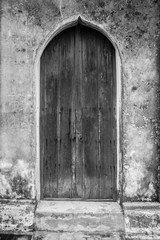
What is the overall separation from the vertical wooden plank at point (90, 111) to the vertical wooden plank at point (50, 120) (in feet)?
1.40

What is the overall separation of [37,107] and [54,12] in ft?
4.29

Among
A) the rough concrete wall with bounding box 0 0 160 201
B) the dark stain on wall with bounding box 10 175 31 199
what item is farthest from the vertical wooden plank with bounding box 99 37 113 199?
the dark stain on wall with bounding box 10 175 31 199

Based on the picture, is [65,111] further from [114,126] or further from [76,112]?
[114,126]

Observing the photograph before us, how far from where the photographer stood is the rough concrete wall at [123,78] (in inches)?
158

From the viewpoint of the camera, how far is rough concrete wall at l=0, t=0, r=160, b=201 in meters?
4.01

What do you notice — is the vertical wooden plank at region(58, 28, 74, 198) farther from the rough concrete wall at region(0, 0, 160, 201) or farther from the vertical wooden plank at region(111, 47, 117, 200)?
the vertical wooden plank at region(111, 47, 117, 200)

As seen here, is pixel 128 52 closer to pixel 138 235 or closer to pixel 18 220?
pixel 138 235

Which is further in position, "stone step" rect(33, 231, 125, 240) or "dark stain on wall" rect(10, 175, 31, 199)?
"dark stain on wall" rect(10, 175, 31, 199)

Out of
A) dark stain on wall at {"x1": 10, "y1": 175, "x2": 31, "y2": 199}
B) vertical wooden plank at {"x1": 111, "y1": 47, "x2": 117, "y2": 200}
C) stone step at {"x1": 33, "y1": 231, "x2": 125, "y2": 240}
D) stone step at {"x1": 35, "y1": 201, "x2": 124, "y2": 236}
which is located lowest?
stone step at {"x1": 33, "y1": 231, "x2": 125, "y2": 240}

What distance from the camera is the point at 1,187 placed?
13.3ft

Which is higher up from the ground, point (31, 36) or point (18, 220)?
point (31, 36)

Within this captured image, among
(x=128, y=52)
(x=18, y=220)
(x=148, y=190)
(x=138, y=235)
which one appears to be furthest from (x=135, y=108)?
(x=18, y=220)

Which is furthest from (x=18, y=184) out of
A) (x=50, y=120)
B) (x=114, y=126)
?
(x=114, y=126)

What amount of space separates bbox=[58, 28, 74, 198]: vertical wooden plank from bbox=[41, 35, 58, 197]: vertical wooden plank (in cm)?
9
